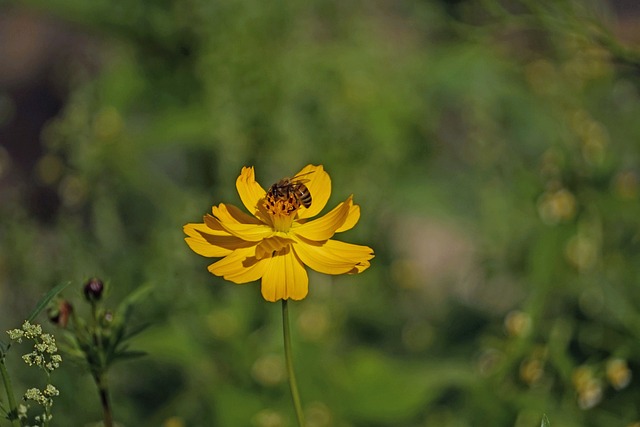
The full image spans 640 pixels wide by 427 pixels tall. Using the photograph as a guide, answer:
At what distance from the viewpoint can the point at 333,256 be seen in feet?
2.37

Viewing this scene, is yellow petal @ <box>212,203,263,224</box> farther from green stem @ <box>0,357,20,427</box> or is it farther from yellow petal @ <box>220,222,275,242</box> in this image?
green stem @ <box>0,357,20,427</box>

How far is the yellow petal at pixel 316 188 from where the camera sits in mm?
806

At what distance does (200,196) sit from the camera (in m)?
1.62

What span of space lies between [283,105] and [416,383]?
1.67ft

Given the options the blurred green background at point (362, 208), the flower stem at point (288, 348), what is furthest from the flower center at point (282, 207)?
the blurred green background at point (362, 208)

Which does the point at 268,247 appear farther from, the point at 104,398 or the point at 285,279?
the point at 104,398

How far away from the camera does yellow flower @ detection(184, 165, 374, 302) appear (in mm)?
694

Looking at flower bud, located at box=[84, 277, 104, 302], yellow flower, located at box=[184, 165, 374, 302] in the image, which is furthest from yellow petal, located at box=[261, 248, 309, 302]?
flower bud, located at box=[84, 277, 104, 302]

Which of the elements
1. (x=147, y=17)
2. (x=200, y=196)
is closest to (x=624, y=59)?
(x=200, y=196)

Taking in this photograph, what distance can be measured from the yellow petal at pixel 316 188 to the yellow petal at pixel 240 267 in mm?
→ 96

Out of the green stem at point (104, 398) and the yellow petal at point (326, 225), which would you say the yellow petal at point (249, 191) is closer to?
→ the yellow petal at point (326, 225)

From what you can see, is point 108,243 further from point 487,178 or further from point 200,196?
point 487,178

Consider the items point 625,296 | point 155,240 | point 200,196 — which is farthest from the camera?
point 200,196

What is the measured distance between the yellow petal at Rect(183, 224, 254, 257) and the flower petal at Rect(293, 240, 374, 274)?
0.15 feet
